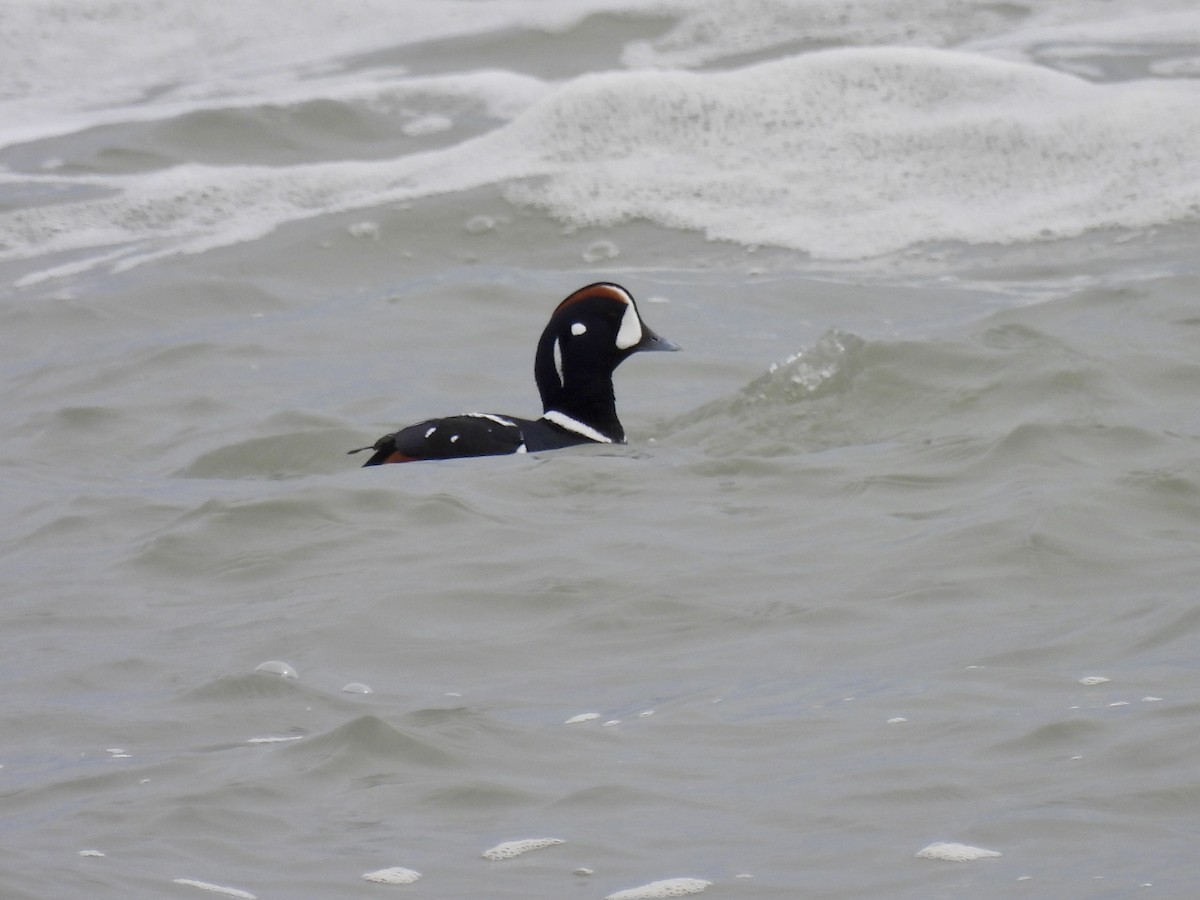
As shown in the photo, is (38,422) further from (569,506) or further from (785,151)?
(785,151)

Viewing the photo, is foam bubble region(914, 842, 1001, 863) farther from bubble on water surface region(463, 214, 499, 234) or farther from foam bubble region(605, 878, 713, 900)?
bubble on water surface region(463, 214, 499, 234)

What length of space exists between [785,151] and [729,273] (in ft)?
5.27

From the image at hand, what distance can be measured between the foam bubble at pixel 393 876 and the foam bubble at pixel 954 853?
2.56ft

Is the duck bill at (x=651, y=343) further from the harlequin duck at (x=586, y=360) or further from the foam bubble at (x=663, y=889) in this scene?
the foam bubble at (x=663, y=889)

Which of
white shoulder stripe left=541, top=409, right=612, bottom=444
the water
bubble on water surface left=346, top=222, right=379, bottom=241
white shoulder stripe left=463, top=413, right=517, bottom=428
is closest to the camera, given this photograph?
the water

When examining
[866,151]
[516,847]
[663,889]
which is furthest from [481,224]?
[663,889]

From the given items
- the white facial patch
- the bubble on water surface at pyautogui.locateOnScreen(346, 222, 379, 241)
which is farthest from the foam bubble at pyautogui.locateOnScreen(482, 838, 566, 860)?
the bubble on water surface at pyautogui.locateOnScreen(346, 222, 379, 241)

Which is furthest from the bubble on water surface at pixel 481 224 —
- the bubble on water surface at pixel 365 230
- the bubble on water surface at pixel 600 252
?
the bubble on water surface at pixel 600 252

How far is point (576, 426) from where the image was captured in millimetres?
6531

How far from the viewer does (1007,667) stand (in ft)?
12.3

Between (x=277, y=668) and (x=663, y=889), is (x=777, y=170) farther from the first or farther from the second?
(x=663, y=889)

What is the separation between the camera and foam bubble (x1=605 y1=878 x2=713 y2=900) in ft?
9.16

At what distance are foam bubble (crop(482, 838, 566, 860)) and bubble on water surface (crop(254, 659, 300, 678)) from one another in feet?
3.42

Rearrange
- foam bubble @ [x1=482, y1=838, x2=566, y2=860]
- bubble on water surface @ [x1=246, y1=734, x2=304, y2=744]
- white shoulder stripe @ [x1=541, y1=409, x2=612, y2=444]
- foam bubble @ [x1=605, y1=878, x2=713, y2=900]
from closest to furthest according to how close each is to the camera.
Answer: foam bubble @ [x1=605, y1=878, x2=713, y2=900] → foam bubble @ [x1=482, y1=838, x2=566, y2=860] → bubble on water surface @ [x1=246, y1=734, x2=304, y2=744] → white shoulder stripe @ [x1=541, y1=409, x2=612, y2=444]
